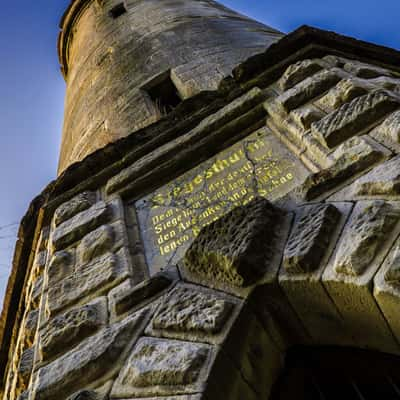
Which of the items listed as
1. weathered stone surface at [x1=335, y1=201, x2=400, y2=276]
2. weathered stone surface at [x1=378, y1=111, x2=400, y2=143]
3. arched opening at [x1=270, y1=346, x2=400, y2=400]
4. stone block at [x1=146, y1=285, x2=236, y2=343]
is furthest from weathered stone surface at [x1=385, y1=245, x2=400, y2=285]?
weathered stone surface at [x1=378, y1=111, x2=400, y2=143]

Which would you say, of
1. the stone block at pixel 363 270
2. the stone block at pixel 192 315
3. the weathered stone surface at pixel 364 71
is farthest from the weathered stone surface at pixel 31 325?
the weathered stone surface at pixel 364 71

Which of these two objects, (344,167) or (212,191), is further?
(212,191)

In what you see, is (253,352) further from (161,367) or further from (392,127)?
(392,127)

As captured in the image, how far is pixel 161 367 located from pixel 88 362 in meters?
0.38

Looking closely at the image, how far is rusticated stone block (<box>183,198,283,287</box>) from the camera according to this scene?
2254 millimetres

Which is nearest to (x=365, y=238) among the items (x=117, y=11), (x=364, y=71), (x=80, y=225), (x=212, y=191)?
(x=212, y=191)

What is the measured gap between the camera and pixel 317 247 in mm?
2148

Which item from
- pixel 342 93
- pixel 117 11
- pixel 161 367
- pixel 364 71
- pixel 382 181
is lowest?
pixel 161 367

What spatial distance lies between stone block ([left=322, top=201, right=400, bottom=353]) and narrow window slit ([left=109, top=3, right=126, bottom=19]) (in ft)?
24.1

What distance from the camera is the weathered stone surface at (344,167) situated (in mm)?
2434

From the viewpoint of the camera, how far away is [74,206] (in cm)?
366

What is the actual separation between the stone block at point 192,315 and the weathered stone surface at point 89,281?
470 millimetres

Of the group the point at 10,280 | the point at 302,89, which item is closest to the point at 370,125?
the point at 302,89

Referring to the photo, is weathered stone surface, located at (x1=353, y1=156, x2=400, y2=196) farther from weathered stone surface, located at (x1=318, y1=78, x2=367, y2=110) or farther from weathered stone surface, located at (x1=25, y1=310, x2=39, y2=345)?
weathered stone surface, located at (x1=25, y1=310, x2=39, y2=345)
